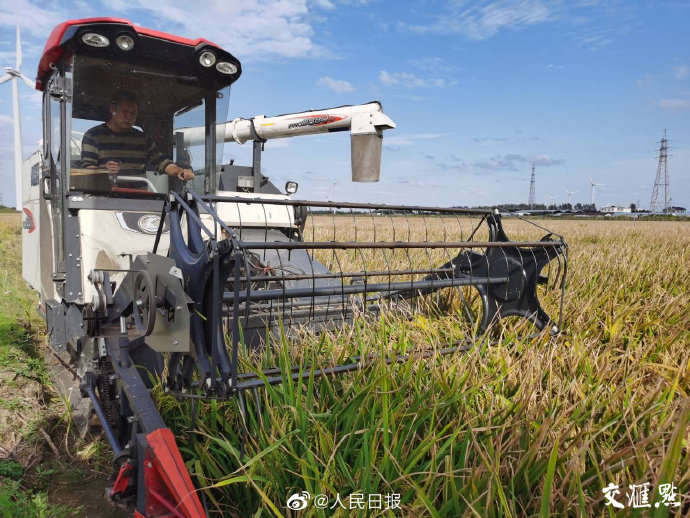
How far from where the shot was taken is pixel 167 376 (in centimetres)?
247

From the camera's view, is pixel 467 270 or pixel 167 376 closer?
pixel 167 376

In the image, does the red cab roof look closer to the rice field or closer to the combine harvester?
the combine harvester

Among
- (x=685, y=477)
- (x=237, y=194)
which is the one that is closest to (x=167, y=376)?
(x=685, y=477)

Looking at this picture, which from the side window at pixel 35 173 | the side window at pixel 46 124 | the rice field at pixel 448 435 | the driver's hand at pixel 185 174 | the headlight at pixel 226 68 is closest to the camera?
the rice field at pixel 448 435

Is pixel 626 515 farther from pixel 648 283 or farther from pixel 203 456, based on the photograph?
pixel 648 283

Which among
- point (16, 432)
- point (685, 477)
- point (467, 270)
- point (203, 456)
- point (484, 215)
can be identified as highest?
point (484, 215)

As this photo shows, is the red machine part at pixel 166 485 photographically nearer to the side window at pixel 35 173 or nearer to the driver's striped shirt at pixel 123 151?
the driver's striped shirt at pixel 123 151

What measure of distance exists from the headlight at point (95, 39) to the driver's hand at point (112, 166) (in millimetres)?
763

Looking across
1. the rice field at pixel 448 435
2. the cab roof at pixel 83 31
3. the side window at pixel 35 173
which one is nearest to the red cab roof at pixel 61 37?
the cab roof at pixel 83 31

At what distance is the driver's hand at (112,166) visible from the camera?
11.4ft

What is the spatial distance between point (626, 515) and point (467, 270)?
2.30m

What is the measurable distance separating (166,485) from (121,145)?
2573 mm

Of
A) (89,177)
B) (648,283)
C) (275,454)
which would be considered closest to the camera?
(275,454)

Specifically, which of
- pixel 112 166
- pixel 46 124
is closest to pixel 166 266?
pixel 112 166
